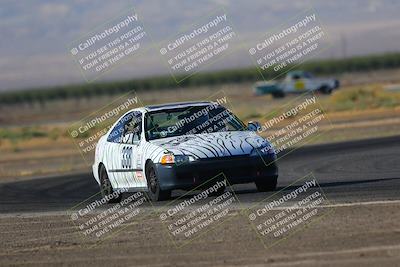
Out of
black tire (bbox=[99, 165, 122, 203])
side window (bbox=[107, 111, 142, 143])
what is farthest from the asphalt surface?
side window (bbox=[107, 111, 142, 143])

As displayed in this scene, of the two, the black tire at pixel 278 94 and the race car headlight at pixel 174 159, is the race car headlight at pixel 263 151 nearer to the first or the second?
the race car headlight at pixel 174 159

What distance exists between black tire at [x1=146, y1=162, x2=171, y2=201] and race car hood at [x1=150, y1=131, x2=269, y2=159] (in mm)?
350

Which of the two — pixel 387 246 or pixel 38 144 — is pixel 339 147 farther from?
pixel 38 144

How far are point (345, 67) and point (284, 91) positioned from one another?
85.4m

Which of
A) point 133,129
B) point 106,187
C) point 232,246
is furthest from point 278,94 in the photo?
point 232,246

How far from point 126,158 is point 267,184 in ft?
6.85

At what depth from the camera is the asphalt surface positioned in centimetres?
1512

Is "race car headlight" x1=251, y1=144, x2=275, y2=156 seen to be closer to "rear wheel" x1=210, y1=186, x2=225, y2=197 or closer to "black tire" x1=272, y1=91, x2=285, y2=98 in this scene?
"rear wheel" x1=210, y1=186, x2=225, y2=197

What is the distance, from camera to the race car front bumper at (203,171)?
48.3 ft

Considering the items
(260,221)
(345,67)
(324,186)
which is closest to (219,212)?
(260,221)

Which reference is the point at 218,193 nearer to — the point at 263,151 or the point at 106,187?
the point at 263,151

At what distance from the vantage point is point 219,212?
43.5 feet

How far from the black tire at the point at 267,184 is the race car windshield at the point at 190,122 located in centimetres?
86

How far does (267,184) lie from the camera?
613 inches
